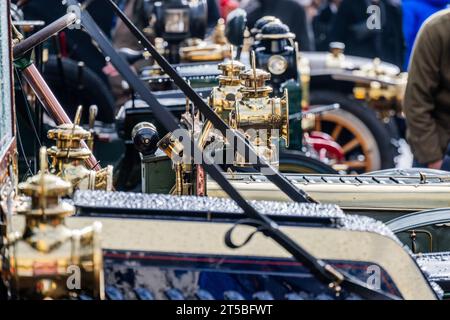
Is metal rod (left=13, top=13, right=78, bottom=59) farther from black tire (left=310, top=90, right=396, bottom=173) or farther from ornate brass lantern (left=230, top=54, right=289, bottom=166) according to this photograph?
black tire (left=310, top=90, right=396, bottom=173)

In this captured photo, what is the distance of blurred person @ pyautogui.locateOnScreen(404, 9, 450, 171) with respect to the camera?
5496 mm

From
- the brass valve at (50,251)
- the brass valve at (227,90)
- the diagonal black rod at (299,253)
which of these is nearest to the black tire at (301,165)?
the brass valve at (227,90)

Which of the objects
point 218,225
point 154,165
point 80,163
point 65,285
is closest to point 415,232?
point 154,165

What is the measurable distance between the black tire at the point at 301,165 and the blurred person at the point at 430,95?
623mm

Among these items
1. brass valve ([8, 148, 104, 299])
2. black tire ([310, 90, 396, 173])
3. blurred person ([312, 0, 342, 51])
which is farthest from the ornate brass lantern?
blurred person ([312, 0, 342, 51])

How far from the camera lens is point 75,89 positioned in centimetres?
640

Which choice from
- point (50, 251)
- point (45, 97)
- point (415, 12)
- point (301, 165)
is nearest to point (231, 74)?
point (45, 97)

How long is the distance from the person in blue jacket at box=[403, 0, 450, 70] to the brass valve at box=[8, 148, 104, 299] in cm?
661

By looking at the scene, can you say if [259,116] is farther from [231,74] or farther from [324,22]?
[324,22]

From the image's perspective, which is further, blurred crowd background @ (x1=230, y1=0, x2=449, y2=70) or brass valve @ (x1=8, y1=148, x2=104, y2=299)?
blurred crowd background @ (x1=230, y1=0, x2=449, y2=70)

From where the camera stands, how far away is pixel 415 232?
357 centimetres

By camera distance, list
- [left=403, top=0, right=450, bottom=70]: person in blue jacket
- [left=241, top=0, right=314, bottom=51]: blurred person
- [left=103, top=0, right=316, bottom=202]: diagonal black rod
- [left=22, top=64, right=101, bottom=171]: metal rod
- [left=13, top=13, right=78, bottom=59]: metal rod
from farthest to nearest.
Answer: [left=241, top=0, right=314, bottom=51]: blurred person < [left=403, top=0, right=450, bottom=70]: person in blue jacket < [left=22, top=64, right=101, bottom=171]: metal rod < [left=13, top=13, right=78, bottom=59]: metal rod < [left=103, top=0, right=316, bottom=202]: diagonal black rod

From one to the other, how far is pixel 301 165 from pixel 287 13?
15.7 feet

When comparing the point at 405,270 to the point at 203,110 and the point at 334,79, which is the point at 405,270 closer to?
the point at 203,110
